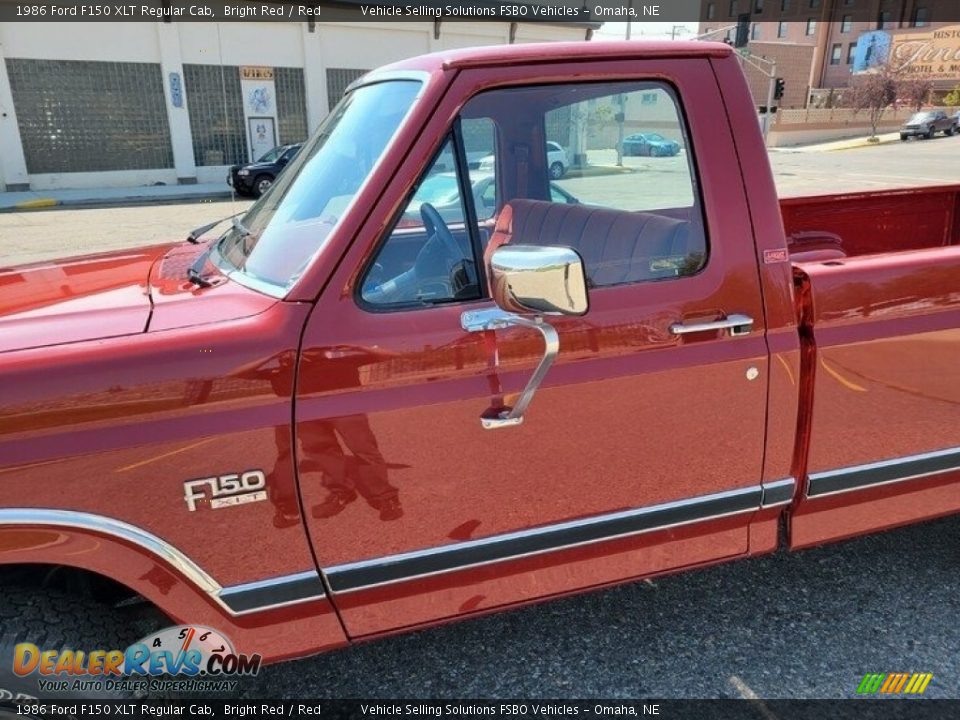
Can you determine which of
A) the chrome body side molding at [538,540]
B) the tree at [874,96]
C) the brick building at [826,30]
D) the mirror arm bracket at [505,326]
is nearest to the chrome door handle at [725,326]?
the mirror arm bracket at [505,326]

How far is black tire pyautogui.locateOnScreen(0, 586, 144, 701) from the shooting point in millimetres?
1769

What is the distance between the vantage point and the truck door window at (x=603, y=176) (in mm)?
2172

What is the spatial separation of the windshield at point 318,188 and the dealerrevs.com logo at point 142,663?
954 mm

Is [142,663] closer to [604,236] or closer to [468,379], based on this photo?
[468,379]

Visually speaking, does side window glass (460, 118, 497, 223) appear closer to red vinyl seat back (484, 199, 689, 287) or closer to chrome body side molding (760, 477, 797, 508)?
red vinyl seat back (484, 199, 689, 287)

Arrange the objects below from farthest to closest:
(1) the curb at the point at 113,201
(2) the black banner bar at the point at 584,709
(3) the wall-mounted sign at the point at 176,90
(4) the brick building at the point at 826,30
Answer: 1. (4) the brick building at the point at 826,30
2. (3) the wall-mounted sign at the point at 176,90
3. (1) the curb at the point at 113,201
4. (2) the black banner bar at the point at 584,709

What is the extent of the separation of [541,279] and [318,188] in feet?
2.84

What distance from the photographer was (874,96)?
47969 millimetres

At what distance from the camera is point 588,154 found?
248cm

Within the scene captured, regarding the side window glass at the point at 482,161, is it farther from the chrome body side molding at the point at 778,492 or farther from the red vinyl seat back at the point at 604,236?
the chrome body side molding at the point at 778,492

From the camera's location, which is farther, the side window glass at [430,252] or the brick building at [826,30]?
the brick building at [826,30]

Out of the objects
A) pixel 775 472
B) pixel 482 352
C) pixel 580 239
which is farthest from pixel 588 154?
pixel 775 472

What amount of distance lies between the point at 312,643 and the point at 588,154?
1.75m

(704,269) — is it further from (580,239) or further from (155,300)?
(155,300)
